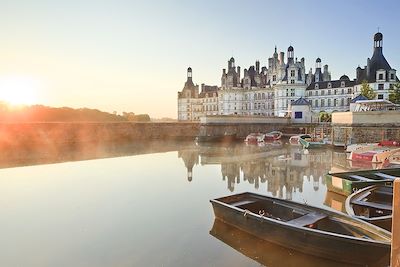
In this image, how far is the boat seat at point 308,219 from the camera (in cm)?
797

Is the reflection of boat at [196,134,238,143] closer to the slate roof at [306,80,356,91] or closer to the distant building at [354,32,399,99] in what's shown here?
the distant building at [354,32,399,99]

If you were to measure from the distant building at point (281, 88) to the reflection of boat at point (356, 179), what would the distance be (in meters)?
46.9

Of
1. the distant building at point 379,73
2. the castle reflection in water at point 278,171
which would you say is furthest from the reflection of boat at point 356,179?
the distant building at point 379,73

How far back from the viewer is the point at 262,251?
8.16 meters

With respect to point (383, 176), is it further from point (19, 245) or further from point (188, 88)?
point (188, 88)

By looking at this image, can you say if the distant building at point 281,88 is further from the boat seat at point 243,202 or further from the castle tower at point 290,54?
the boat seat at point 243,202

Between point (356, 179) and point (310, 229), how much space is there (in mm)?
7587

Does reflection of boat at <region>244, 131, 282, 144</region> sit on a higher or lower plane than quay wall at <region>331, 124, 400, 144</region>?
lower

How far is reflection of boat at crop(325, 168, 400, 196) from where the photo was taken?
12461 mm

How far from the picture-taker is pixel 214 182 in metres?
17.3

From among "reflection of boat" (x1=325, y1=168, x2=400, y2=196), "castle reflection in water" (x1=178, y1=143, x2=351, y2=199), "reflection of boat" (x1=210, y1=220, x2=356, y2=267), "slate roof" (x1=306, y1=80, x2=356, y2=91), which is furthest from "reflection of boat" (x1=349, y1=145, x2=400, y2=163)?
"slate roof" (x1=306, y1=80, x2=356, y2=91)

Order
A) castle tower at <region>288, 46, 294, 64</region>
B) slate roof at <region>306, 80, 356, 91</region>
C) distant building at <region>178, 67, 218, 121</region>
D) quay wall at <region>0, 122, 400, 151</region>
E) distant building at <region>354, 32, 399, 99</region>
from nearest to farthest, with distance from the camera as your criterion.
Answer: quay wall at <region>0, 122, 400, 151</region>, distant building at <region>354, 32, 399, 99</region>, slate roof at <region>306, 80, 356, 91</region>, castle tower at <region>288, 46, 294, 64</region>, distant building at <region>178, 67, 218, 121</region>

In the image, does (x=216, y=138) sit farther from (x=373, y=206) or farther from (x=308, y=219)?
(x=308, y=219)

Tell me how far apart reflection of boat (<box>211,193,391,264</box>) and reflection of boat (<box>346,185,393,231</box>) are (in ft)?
2.57
